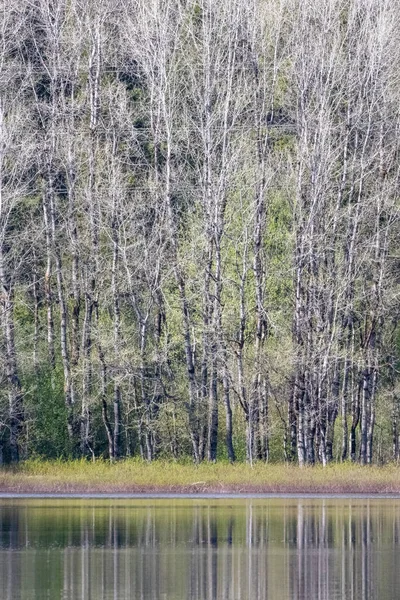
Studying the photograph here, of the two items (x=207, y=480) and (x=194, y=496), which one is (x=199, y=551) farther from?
(x=207, y=480)

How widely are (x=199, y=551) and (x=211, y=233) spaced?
2227 cm

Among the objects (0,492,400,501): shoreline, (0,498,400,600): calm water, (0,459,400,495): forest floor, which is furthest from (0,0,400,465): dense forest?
(0,498,400,600): calm water

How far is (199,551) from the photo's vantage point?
23641 millimetres

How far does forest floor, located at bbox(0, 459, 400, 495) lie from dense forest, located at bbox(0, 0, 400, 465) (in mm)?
3786

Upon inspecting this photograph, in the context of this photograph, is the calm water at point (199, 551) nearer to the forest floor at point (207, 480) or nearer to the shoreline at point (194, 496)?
the shoreline at point (194, 496)

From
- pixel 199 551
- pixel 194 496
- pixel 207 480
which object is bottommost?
pixel 194 496

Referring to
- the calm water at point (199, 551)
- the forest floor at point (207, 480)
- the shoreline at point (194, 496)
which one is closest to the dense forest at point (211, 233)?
the forest floor at point (207, 480)

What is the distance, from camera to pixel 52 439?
45.1 m

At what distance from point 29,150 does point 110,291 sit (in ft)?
17.0

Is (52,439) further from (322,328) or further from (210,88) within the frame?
(210,88)

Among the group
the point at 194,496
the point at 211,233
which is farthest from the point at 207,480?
the point at 211,233

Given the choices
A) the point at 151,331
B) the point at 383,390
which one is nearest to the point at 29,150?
the point at 151,331

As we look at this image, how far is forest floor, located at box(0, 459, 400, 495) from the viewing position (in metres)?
38.1

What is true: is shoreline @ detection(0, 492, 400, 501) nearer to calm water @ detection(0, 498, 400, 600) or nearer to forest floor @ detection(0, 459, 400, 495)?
forest floor @ detection(0, 459, 400, 495)
